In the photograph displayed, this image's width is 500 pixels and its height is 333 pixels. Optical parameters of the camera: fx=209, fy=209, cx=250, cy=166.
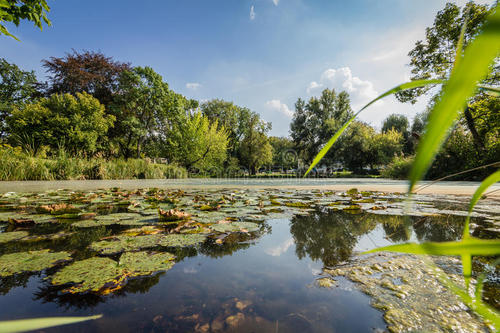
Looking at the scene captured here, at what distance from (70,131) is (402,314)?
1395cm

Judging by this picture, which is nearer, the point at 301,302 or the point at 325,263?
the point at 301,302

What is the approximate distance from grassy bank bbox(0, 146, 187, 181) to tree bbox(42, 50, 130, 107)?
8769mm

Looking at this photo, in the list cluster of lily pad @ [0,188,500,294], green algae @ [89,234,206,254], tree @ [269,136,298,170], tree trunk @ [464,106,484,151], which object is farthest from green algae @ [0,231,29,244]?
tree @ [269,136,298,170]

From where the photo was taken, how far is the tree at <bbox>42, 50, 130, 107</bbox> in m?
13.4

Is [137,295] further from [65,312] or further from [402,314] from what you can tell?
[402,314]

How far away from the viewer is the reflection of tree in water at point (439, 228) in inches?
44.0

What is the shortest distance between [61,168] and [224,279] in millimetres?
7396

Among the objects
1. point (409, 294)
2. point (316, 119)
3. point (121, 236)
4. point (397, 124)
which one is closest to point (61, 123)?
point (121, 236)

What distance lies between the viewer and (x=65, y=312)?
55 cm

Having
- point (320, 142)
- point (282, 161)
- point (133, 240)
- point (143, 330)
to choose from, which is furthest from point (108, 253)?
point (282, 161)

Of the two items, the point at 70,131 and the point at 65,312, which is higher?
the point at 70,131

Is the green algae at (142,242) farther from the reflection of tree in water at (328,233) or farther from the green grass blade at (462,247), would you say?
the green grass blade at (462,247)

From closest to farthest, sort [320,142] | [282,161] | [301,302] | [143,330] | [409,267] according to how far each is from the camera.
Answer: [143,330] → [301,302] → [409,267] → [320,142] → [282,161]

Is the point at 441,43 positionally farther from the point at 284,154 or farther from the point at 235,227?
the point at 284,154
